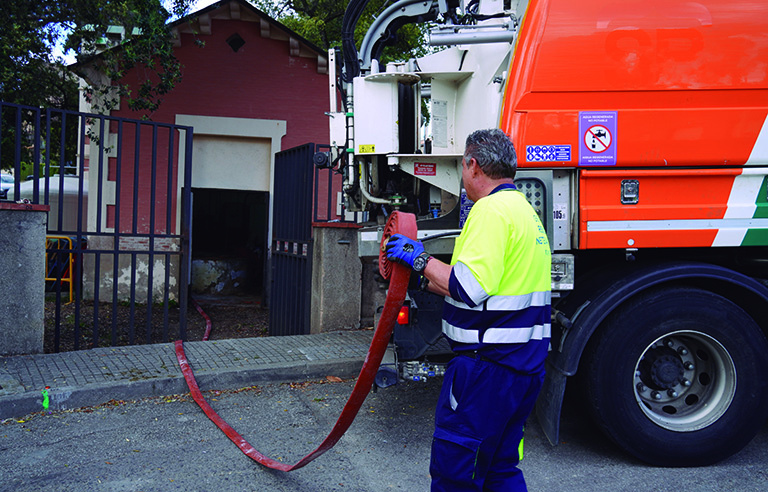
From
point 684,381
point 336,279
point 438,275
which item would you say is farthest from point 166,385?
point 684,381

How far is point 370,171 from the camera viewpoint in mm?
4469

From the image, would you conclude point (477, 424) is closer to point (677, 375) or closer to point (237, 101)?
point (677, 375)

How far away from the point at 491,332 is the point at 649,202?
1676 mm

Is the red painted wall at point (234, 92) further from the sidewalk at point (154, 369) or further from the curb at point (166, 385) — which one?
the curb at point (166, 385)

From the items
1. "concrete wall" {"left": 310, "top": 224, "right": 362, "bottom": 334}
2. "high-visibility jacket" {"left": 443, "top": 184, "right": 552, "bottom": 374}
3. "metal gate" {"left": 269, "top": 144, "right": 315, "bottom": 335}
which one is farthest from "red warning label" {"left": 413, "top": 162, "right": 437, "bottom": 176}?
"metal gate" {"left": 269, "top": 144, "right": 315, "bottom": 335}

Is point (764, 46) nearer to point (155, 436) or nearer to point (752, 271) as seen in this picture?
point (752, 271)

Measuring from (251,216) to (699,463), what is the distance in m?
12.2

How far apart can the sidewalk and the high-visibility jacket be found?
2938 millimetres

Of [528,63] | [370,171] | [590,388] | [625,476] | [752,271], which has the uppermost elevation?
[528,63]

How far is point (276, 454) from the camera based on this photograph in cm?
382

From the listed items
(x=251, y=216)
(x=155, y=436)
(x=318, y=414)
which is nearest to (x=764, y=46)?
(x=318, y=414)

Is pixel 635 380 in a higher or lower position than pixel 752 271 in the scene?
lower

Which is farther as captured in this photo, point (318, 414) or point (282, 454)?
point (318, 414)

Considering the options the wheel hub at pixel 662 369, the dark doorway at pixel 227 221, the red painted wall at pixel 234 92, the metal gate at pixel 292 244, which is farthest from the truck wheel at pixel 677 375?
the dark doorway at pixel 227 221
